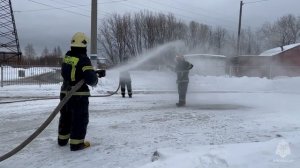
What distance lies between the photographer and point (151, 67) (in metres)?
28.5

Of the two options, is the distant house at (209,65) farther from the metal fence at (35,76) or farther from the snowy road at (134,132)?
the snowy road at (134,132)

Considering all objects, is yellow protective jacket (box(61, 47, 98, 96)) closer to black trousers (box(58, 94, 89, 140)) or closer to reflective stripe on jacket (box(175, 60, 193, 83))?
black trousers (box(58, 94, 89, 140))

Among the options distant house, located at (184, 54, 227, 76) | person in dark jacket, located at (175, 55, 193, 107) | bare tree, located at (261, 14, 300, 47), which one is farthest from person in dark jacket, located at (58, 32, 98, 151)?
bare tree, located at (261, 14, 300, 47)

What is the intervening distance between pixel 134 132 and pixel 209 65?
25524mm

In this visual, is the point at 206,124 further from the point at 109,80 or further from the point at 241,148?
the point at 109,80

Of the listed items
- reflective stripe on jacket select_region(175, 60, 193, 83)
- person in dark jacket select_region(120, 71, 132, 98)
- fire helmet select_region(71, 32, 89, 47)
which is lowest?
person in dark jacket select_region(120, 71, 132, 98)

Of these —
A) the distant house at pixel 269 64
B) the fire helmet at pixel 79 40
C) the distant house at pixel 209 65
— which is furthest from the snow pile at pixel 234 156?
the distant house at pixel 269 64

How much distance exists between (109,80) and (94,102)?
35.6 ft

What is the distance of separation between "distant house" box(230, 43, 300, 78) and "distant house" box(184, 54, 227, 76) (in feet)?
3.02

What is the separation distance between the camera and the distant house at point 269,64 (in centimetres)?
3238

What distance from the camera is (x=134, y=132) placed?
8.20 metres

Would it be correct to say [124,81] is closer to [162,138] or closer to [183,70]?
[183,70]

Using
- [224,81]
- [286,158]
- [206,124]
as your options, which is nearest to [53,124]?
[206,124]

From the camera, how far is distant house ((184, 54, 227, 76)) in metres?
30.0
